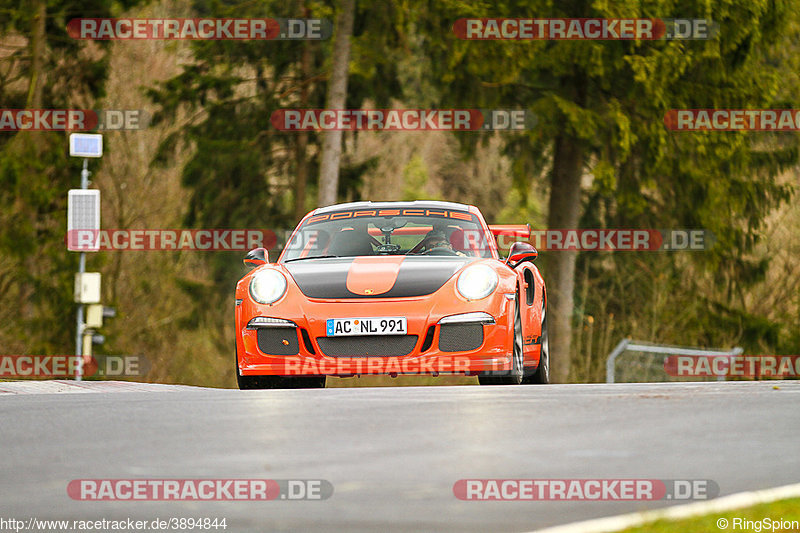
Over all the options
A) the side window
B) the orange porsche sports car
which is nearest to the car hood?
the orange porsche sports car

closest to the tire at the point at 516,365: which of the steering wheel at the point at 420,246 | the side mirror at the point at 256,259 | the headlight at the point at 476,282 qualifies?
the headlight at the point at 476,282

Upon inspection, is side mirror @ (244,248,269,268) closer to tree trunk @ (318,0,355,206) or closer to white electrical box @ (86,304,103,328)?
white electrical box @ (86,304,103,328)

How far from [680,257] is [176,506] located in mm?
23350

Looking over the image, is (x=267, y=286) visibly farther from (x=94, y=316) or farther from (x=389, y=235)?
(x=94, y=316)

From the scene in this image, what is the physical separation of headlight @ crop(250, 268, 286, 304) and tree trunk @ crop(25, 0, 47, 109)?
20.1 meters

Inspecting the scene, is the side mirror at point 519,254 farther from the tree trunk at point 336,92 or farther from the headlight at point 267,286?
the tree trunk at point 336,92

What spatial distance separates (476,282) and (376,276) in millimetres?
773

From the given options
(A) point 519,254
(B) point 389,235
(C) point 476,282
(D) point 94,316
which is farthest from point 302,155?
(C) point 476,282

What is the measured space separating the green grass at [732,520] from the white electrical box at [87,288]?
19.3 metres

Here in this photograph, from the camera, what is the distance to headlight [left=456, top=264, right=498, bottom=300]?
35.0 feet

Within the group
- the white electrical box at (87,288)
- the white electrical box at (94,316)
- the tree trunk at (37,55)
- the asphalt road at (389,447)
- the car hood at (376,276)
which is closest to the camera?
the asphalt road at (389,447)

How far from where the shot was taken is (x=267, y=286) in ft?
35.8

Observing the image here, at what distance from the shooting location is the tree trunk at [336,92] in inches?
1043

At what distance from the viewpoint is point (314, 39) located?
30.4 meters
